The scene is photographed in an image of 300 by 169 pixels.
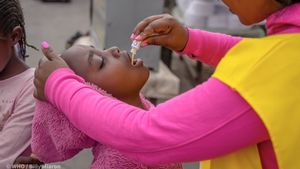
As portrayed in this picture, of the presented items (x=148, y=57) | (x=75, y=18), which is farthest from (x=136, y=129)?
(x=75, y=18)

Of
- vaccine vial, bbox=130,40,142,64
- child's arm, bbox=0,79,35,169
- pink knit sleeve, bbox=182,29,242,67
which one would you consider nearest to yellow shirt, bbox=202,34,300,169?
vaccine vial, bbox=130,40,142,64

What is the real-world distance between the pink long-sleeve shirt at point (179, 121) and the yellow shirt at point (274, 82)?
0.08 ft

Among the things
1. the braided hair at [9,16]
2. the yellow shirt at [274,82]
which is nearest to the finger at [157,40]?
the yellow shirt at [274,82]

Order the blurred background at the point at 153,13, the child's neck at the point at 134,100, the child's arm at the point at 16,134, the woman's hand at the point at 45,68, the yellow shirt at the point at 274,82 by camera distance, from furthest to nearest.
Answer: the blurred background at the point at 153,13 → the child's arm at the point at 16,134 → the child's neck at the point at 134,100 → the woman's hand at the point at 45,68 → the yellow shirt at the point at 274,82

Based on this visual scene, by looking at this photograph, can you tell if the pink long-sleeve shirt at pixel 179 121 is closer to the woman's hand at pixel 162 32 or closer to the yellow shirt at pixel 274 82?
the yellow shirt at pixel 274 82

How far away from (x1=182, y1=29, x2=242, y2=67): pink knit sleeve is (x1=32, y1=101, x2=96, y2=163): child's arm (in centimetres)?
42

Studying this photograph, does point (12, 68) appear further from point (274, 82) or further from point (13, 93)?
point (274, 82)

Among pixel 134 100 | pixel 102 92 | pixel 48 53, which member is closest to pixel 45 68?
pixel 48 53

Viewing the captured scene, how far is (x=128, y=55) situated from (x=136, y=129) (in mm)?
430

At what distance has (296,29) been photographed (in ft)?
3.45

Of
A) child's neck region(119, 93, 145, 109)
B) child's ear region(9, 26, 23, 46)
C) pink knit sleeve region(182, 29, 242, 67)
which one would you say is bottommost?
child's neck region(119, 93, 145, 109)

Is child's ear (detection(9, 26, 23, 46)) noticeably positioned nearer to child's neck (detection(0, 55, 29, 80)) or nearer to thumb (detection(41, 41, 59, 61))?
child's neck (detection(0, 55, 29, 80))

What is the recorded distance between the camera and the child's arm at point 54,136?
1319mm

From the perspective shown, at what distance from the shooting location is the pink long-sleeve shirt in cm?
100
